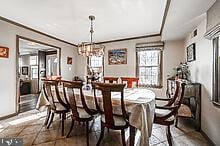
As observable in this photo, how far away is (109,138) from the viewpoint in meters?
2.61

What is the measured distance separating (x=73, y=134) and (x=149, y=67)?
3501 millimetres

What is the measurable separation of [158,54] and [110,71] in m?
1.99

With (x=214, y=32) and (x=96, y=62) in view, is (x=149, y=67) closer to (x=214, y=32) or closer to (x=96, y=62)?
(x=96, y=62)

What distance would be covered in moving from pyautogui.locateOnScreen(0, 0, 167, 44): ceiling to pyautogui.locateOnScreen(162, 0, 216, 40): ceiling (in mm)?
281

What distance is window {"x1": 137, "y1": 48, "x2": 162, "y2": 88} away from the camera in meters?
4.95

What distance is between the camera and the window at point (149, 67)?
495cm

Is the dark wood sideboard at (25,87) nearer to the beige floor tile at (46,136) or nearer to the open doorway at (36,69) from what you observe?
the open doorway at (36,69)

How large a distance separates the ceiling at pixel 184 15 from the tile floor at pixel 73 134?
7.66 feet

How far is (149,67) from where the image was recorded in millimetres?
5121

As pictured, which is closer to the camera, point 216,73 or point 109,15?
point 216,73

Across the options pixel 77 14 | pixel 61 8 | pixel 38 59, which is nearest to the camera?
pixel 61 8

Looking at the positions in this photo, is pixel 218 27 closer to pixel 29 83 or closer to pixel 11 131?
pixel 11 131

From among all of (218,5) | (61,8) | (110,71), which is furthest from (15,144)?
(110,71)

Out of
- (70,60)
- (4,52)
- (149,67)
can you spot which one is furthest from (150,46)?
(4,52)
